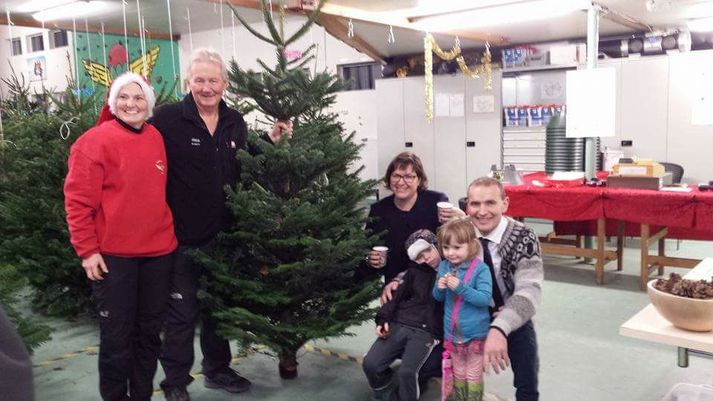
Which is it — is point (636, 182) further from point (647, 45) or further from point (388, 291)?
point (647, 45)

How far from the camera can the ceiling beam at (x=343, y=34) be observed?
6.03 metres

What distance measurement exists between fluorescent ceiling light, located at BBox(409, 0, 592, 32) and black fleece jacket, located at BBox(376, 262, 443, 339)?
3603 millimetres

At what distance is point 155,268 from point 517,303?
→ 5.11ft

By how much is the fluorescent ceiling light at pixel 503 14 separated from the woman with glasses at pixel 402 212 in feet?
10.4

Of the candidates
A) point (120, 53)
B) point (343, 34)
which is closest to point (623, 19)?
point (343, 34)

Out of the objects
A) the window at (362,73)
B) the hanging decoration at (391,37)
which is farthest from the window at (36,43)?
the hanging decoration at (391,37)

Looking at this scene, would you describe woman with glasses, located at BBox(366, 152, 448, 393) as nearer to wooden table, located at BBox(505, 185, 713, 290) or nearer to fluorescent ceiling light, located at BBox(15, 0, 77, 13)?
wooden table, located at BBox(505, 185, 713, 290)

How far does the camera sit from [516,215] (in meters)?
5.25

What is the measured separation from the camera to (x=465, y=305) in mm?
2512

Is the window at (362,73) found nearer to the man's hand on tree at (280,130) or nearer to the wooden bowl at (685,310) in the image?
the man's hand on tree at (280,130)

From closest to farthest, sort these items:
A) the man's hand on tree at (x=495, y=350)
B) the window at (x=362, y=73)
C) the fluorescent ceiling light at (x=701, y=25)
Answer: the man's hand on tree at (x=495, y=350) → the fluorescent ceiling light at (x=701, y=25) → the window at (x=362, y=73)

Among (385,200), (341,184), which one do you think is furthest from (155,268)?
(385,200)

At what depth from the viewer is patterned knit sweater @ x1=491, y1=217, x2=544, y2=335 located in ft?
7.65

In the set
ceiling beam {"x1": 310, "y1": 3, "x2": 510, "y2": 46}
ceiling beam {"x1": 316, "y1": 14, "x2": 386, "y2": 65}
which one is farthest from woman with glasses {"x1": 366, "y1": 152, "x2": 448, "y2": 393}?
ceiling beam {"x1": 310, "y1": 3, "x2": 510, "y2": 46}
